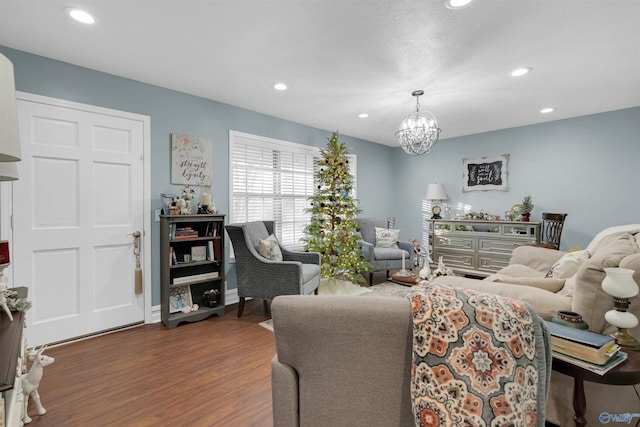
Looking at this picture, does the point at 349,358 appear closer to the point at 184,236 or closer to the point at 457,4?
the point at 457,4

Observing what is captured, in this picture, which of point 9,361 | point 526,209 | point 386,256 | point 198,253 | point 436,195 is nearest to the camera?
point 9,361

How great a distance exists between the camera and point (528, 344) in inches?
37.3

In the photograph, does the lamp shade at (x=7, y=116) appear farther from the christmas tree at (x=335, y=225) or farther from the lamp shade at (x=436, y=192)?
the lamp shade at (x=436, y=192)

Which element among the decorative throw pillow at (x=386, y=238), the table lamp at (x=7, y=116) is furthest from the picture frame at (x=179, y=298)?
the decorative throw pillow at (x=386, y=238)

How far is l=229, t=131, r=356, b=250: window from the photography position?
421 cm

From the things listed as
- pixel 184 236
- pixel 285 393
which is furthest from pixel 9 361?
pixel 184 236

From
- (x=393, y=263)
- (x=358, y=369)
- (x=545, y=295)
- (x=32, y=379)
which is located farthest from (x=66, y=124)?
(x=393, y=263)

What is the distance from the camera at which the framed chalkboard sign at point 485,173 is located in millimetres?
5355

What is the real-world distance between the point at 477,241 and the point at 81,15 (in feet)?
17.8

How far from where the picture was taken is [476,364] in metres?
0.91

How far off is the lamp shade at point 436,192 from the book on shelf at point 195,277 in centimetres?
403

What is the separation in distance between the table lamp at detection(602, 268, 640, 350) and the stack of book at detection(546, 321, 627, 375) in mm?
104

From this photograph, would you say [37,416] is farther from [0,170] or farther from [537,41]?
[537,41]

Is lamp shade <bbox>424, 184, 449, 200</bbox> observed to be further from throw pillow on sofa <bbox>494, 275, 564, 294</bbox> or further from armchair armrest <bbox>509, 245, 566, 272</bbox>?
throw pillow on sofa <bbox>494, 275, 564, 294</bbox>
